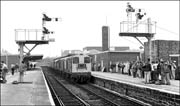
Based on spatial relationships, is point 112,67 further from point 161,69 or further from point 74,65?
point 161,69

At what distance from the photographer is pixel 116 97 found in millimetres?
16578

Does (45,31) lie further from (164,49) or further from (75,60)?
(164,49)

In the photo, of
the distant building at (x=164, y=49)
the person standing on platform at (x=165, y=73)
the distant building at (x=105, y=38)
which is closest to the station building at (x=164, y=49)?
the distant building at (x=164, y=49)

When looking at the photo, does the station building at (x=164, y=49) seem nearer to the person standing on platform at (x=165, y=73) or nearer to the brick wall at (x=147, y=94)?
the brick wall at (x=147, y=94)

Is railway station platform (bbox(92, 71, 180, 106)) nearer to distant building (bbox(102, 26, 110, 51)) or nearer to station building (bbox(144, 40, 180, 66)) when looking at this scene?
station building (bbox(144, 40, 180, 66))

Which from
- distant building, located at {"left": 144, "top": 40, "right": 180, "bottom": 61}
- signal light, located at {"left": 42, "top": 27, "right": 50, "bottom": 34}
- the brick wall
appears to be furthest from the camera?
distant building, located at {"left": 144, "top": 40, "right": 180, "bottom": 61}

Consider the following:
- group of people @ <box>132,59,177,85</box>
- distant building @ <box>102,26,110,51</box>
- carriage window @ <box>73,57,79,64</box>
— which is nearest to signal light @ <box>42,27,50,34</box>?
carriage window @ <box>73,57,79,64</box>

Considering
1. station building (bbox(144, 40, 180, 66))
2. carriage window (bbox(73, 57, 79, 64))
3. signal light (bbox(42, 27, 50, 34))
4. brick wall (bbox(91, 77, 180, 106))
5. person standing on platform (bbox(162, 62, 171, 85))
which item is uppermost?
signal light (bbox(42, 27, 50, 34))

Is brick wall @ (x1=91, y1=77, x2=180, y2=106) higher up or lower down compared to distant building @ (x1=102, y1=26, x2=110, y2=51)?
lower down

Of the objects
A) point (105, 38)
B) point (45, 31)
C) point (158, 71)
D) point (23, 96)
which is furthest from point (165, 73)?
point (105, 38)

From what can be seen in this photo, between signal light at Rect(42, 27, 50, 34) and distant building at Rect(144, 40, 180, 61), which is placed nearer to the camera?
signal light at Rect(42, 27, 50, 34)

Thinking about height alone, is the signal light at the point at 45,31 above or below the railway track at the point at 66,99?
above

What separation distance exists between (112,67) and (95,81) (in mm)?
7360

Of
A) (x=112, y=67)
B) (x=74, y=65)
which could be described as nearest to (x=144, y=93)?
(x=74, y=65)
